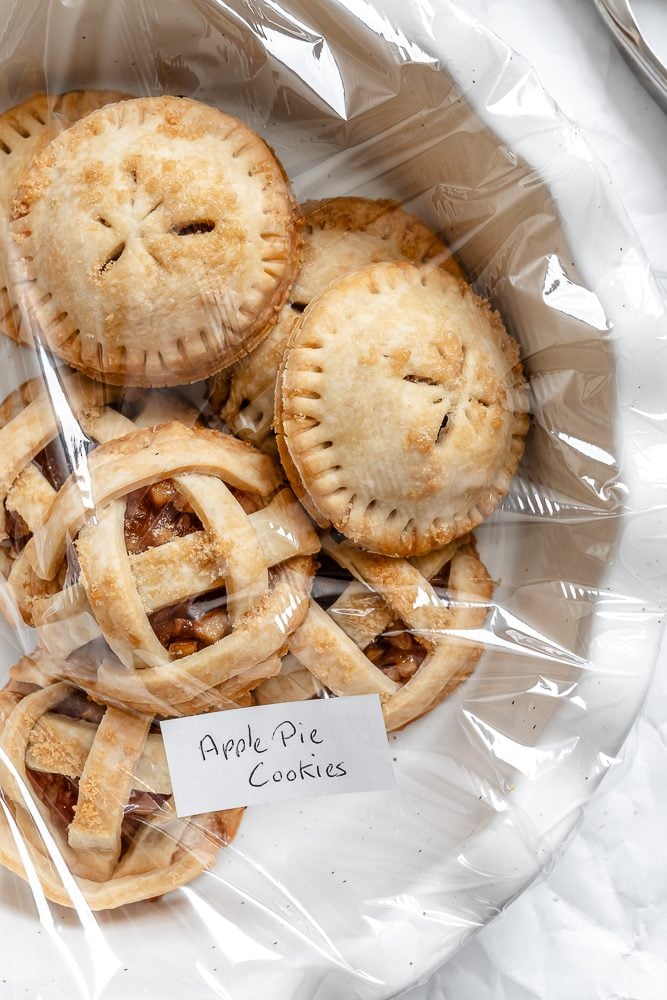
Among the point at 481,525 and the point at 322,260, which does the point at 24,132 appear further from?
the point at 481,525

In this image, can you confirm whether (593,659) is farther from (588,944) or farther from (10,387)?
(10,387)

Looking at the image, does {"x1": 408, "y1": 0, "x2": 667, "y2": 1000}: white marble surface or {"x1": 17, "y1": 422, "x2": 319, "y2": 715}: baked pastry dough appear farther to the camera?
{"x1": 408, "y1": 0, "x2": 667, "y2": 1000}: white marble surface

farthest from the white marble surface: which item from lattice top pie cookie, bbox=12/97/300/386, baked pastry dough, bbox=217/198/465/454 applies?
lattice top pie cookie, bbox=12/97/300/386

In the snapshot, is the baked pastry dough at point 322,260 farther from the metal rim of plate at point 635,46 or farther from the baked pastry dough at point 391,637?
the metal rim of plate at point 635,46

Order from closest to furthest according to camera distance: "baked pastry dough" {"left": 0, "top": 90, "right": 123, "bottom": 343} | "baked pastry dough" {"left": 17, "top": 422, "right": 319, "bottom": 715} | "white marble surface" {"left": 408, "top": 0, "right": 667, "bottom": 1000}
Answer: "baked pastry dough" {"left": 17, "top": 422, "right": 319, "bottom": 715}, "baked pastry dough" {"left": 0, "top": 90, "right": 123, "bottom": 343}, "white marble surface" {"left": 408, "top": 0, "right": 667, "bottom": 1000}

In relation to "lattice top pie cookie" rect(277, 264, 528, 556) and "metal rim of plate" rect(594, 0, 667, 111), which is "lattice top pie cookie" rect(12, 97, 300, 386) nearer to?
"lattice top pie cookie" rect(277, 264, 528, 556)

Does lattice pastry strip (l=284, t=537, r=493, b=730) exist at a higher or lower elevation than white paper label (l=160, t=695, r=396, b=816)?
higher

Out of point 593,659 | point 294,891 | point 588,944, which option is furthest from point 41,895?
point 588,944

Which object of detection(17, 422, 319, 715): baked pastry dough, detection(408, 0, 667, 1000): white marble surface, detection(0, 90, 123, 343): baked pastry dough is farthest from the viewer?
detection(408, 0, 667, 1000): white marble surface
